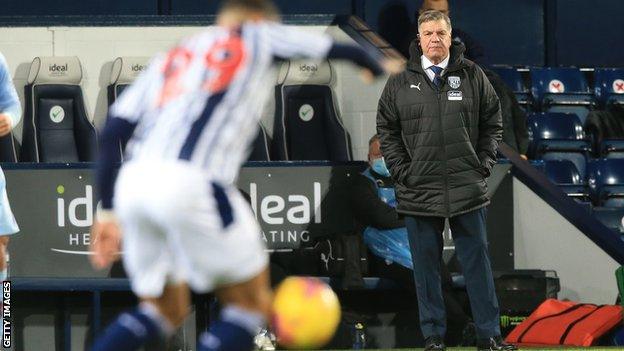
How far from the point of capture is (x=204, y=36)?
4363mm

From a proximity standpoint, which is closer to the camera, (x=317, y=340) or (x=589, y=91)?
(x=317, y=340)

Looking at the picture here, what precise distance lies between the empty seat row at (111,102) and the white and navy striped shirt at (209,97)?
18.7 feet

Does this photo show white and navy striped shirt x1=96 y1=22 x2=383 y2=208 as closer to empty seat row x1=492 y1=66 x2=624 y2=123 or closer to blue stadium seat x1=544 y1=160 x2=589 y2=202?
blue stadium seat x1=544 y1=160 x2=589 y2=202

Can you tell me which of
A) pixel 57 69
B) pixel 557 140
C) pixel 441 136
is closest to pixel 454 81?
pixel 441 136

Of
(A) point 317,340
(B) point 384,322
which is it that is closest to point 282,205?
(B) point 384,322

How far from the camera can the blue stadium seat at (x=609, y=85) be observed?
499 inches

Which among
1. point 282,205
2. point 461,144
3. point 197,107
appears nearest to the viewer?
point 197,107

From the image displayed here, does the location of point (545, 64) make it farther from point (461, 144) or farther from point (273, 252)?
point (461, 144)

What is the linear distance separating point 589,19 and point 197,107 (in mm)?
10921

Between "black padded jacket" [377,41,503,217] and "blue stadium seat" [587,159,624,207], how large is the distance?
3875 mm

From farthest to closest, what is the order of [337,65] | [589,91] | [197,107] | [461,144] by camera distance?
[589,91]
[337,65]
[461,144]
[197,107]

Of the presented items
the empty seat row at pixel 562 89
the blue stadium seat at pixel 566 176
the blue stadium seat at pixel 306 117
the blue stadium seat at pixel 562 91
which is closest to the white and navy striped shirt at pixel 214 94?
the blue stadium seat at pixel 306 117

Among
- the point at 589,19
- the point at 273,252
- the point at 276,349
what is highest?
the point at 589,19

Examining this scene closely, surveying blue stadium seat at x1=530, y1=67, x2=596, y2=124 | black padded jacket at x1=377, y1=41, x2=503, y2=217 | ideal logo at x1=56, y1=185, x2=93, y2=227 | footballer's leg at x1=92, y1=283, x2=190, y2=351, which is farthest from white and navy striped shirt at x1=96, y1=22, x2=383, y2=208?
blue stadium seat at x1=530, y1=67, x2=596, y2=124
